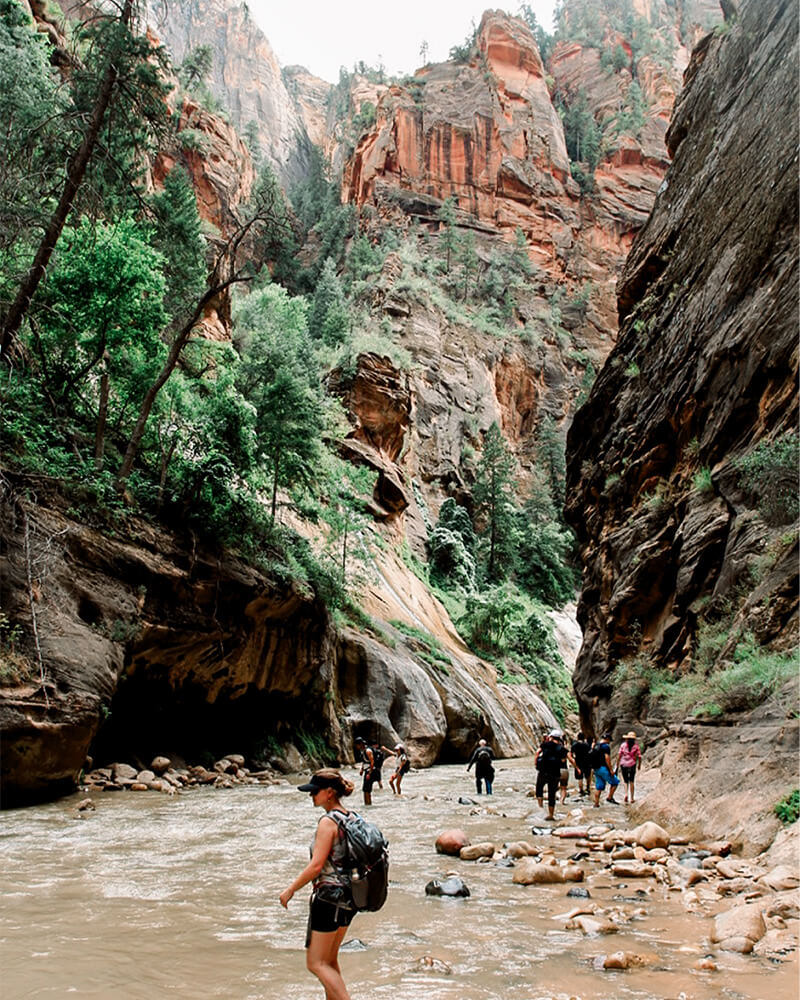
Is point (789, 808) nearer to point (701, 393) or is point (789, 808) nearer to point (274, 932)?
point (274, 932)

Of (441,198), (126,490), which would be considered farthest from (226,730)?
(441,198)

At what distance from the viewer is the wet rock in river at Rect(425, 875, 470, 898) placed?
6.53 meters

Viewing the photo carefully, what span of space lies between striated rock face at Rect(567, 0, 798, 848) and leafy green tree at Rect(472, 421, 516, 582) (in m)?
20.9

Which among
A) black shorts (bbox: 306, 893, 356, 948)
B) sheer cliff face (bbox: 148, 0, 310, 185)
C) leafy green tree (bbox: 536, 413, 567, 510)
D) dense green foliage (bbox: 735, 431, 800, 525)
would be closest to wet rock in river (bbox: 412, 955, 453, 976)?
black shorts (bbox: 306, 893, 356, 948)

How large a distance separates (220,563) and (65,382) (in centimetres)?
660

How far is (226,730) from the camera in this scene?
20.0m

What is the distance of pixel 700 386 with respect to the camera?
54.1ft

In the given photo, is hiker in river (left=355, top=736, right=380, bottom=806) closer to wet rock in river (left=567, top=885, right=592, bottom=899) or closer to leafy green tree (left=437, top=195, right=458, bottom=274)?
wet rock in river (left=567, top=885, right=592, bottom=899)

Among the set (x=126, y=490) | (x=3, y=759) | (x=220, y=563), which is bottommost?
(x=3, y=759)

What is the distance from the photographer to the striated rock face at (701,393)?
43.1ft

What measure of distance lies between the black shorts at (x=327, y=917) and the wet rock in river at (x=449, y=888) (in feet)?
9.99

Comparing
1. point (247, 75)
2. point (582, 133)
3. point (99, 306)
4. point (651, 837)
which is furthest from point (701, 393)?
point (247, 75)

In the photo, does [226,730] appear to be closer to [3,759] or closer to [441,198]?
[3,759]

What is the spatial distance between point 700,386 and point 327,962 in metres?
15.8
